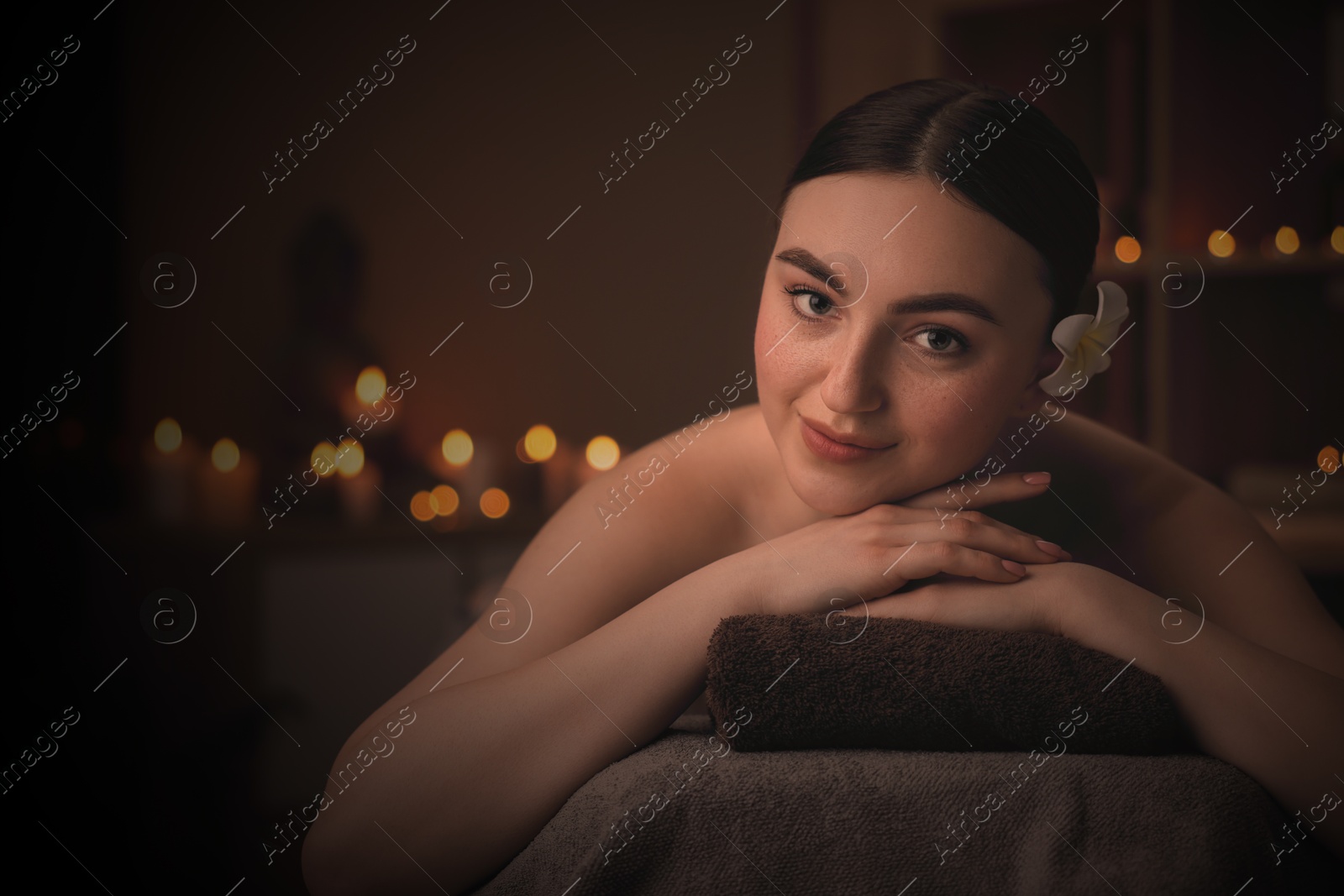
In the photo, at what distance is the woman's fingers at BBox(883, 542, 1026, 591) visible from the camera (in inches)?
19.1

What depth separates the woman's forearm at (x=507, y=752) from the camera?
0.45 meters

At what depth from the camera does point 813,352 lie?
0.50 metres

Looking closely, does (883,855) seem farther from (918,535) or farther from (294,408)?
(294,408)

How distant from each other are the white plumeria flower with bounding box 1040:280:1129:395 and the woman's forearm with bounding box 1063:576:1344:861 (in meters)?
0.13

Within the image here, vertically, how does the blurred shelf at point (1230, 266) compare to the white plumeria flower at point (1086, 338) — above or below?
below

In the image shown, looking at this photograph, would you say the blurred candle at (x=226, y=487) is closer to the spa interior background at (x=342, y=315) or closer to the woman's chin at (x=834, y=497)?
the spa interior background at (x=342, y=315)

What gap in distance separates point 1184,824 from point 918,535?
7.4 inches

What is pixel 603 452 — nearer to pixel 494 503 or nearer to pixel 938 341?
pixel 494 503

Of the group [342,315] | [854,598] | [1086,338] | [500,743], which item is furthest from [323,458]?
[1086,338]

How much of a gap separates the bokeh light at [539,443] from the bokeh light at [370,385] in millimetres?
130

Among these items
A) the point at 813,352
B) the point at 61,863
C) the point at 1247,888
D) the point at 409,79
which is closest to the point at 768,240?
the point at 813,352

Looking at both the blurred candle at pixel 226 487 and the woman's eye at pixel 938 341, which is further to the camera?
the blurred candle at pixel 226 487

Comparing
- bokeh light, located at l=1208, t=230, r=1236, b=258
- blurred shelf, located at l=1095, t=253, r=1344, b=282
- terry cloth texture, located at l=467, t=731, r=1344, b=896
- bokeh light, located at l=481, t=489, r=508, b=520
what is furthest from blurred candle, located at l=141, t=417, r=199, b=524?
bokeh light, located at l=1208, t=230, r=1236, b=258

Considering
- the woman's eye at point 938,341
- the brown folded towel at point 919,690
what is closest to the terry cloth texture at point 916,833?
the brown folded towel at point 919,690
